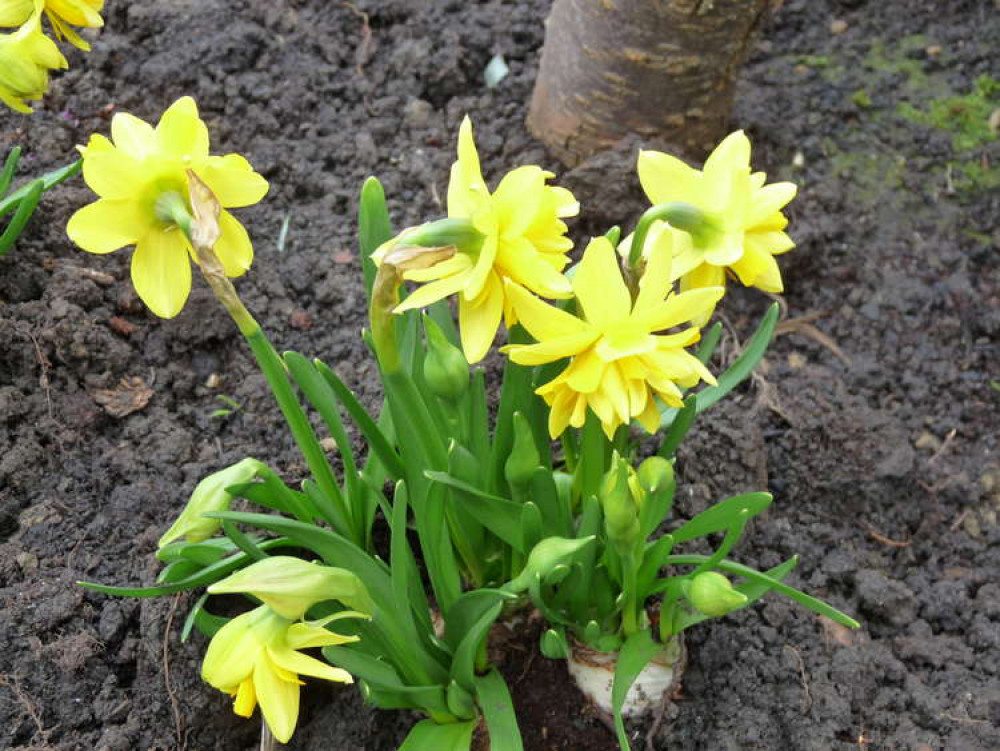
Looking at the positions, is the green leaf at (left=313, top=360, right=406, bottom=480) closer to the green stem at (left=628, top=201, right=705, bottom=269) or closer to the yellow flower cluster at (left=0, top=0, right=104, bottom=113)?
the green stem at (left=628, top=201, right=705, bottom=269)

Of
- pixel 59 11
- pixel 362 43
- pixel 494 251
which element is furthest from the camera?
pixel 362 43

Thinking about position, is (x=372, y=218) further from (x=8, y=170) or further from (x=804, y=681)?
(x=804, y=681)

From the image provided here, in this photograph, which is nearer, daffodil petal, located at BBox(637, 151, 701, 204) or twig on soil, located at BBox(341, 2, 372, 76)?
daffodil petal, located at BBox(637, 151, 701, 204)

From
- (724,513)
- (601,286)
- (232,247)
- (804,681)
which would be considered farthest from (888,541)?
(232,247)

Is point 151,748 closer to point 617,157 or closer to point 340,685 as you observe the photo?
point 340,685

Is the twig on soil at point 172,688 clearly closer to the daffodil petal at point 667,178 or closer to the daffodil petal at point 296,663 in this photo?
the daffodil petal at point 296,663

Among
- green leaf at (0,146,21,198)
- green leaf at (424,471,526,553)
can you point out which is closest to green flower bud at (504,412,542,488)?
green leaf at (424,471,526,553)

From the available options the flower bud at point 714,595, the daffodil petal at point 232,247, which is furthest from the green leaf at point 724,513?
the daffodil petal at point 232,247
